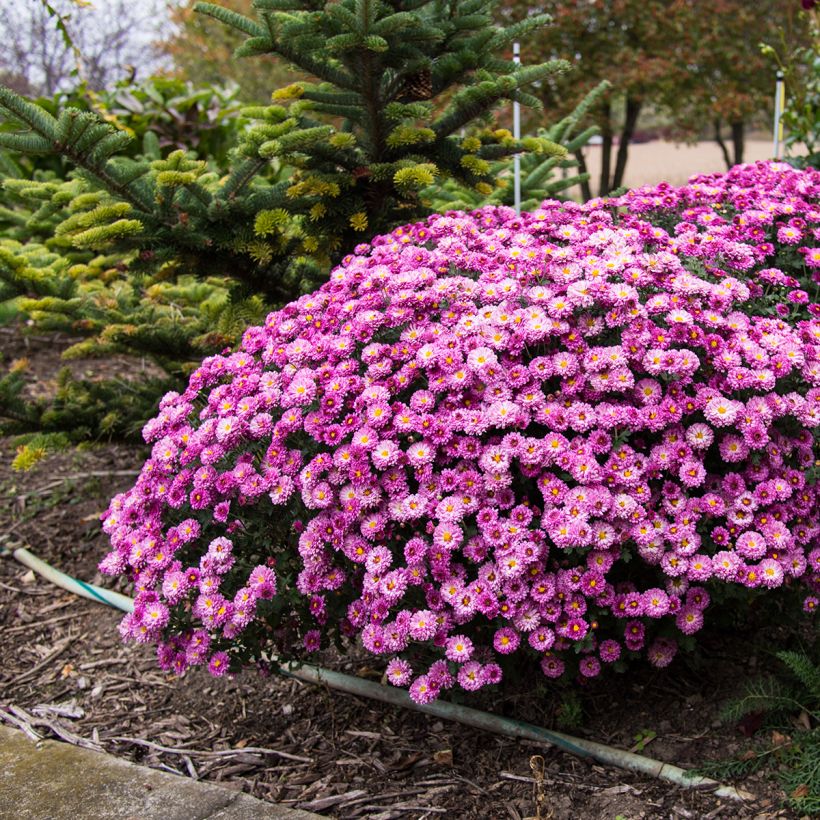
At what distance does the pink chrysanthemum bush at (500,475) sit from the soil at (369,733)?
0.22m

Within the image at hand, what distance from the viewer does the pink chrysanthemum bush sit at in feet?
7.33

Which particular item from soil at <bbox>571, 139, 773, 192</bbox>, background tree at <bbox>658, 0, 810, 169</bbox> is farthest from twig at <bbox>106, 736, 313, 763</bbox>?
soil at <bbox>571, 139, 773, 192</bbox>

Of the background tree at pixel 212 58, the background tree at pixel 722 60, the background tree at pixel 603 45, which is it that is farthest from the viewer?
the background tree at pixel 212 58

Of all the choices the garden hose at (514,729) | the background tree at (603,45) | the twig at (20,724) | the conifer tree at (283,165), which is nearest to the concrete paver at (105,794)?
the twig at (20,724)

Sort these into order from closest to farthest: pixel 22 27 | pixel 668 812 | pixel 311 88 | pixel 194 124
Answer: pixel 668 812 → pixel 311 88 → pixel 194 124 → pixel 22 27

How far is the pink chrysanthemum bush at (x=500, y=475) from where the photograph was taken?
7.33 ft

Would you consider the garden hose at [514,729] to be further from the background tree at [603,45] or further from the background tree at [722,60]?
the background tree at [722,60]

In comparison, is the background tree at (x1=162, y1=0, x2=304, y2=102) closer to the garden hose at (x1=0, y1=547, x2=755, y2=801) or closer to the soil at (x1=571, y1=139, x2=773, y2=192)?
the soil at (x1=571, y1=139, x2=773, y2=192)

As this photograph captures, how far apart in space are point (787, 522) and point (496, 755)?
3.14 ft

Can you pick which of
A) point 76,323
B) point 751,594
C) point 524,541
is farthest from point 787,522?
point 76,323

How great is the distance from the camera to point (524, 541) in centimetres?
221

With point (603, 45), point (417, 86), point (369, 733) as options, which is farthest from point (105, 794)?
point (603, 45)

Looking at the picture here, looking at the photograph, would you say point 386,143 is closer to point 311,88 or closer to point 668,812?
point 311,88

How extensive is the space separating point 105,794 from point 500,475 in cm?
118
